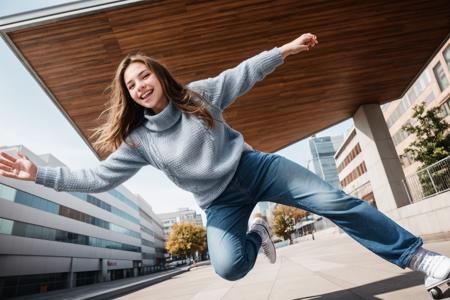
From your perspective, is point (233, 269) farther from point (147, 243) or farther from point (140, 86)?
point (147, 243)

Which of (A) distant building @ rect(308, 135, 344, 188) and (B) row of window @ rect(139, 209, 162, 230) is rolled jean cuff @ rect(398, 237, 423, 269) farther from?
(A) distant building @ rect(308, 135, 344, 188)

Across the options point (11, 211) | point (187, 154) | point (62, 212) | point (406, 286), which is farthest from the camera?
point (62, 212)

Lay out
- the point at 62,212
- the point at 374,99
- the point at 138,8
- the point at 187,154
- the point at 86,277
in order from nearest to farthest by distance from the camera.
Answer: the point at 187,154, the point at 138,8, the point at 374,99, the point at 62,212, the point at 86,277

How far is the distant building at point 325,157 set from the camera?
135 meters

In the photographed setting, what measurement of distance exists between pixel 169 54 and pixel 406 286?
6.07 metres

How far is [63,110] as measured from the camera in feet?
25.6

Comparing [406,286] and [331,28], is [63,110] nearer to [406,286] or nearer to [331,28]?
[331,28]

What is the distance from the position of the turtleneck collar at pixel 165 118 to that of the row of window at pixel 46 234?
28.9 m

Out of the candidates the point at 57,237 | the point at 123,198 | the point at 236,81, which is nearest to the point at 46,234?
the point at 57,237

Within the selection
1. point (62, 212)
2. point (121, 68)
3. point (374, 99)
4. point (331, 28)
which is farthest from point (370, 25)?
point (62, 212)

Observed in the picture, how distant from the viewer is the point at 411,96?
4003 cm

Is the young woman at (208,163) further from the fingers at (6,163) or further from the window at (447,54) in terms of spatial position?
the window at (447,54)

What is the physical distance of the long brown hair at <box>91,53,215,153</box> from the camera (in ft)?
7.25

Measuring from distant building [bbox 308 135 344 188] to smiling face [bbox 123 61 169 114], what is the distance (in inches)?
5416
